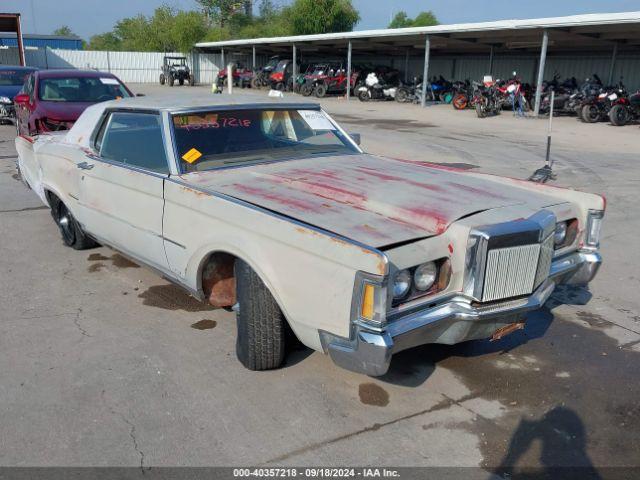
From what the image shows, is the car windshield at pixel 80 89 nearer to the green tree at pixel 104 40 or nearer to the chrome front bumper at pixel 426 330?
the chrome front bumper at pixel 426 330

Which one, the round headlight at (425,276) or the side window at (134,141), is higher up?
the side window at (134,141)

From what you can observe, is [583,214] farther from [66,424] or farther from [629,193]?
[629,193]

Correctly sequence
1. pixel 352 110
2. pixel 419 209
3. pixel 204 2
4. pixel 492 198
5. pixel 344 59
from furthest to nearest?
pixel 204 2, pixel 344 59, pixel 352 110, pixel 492 198, pixel 419 209

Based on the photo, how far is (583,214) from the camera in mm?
3701

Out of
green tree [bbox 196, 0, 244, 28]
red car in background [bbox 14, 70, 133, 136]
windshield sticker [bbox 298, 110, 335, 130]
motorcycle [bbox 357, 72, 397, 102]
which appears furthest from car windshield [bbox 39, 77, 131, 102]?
green tree [bbox 196, 0, 244, 28]

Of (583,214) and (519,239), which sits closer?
(519,239)

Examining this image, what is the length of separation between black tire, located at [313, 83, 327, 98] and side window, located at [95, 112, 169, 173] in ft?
84.0

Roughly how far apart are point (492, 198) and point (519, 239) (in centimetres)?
53

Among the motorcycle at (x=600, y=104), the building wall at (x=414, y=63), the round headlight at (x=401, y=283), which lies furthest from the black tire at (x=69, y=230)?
the building wall at (x=414, y=63)

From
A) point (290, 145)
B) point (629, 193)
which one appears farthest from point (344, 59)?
point (290, 145)

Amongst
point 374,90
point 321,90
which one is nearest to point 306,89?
point 321,90

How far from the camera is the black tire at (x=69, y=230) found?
5.44m

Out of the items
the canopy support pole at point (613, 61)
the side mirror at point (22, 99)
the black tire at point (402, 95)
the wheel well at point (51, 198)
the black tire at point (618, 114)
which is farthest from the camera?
the black tire at point (402, 95)

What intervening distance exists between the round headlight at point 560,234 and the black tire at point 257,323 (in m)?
1.76
